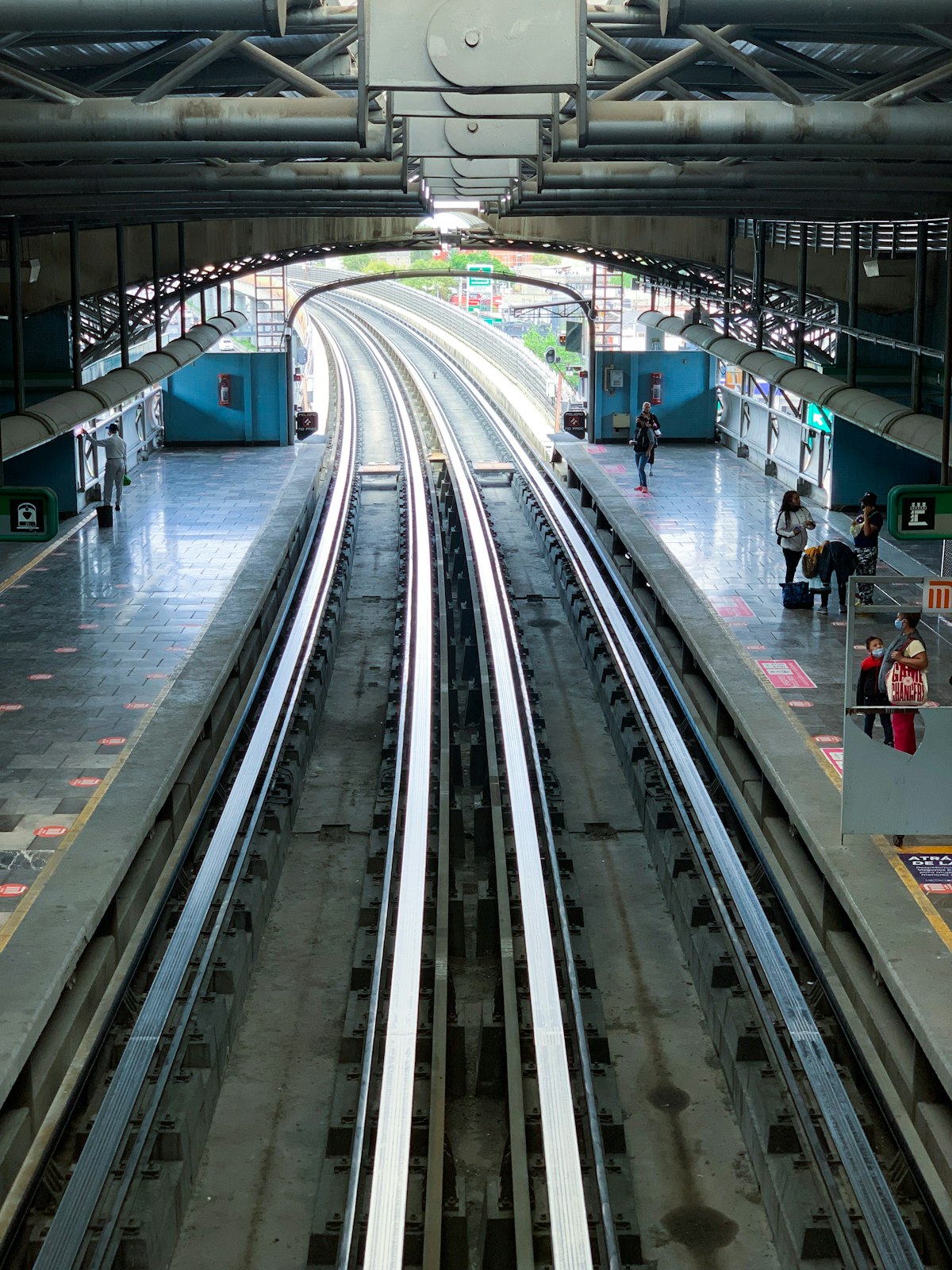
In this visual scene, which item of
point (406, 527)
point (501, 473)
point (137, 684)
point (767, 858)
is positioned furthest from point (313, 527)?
point (767, 858)

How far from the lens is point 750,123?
25.5 ft

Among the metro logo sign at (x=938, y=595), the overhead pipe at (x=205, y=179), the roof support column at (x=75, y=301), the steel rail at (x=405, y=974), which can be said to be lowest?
the steel rail at (x=405, y=974)

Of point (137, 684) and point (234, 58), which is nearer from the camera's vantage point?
point (234, 58)

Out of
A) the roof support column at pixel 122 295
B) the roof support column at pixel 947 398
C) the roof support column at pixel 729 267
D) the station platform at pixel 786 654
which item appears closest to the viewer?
the station platform at pixel 786 654

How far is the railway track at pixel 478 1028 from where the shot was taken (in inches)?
301

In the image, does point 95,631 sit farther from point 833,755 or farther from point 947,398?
point 947,398

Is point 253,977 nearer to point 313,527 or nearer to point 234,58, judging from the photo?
point 234,58

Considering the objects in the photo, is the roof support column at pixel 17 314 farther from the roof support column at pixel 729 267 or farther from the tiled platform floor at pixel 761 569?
the roof support column at pixel 729 267

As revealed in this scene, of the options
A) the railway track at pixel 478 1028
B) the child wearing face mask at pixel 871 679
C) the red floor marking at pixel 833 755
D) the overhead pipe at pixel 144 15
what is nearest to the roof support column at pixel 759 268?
the railway track at pixel 478 1028

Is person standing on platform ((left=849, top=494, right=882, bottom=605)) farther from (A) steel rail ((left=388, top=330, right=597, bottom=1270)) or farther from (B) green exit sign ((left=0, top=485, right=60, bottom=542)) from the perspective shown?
(B) green exit sign ((left=0, top=485, right=60, bottom=542))

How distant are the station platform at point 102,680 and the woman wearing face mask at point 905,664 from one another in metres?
5.33

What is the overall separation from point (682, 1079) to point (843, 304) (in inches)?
581

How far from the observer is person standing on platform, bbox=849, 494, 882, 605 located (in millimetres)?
16344

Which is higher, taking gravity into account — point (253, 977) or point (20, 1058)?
point (20, 1058)
